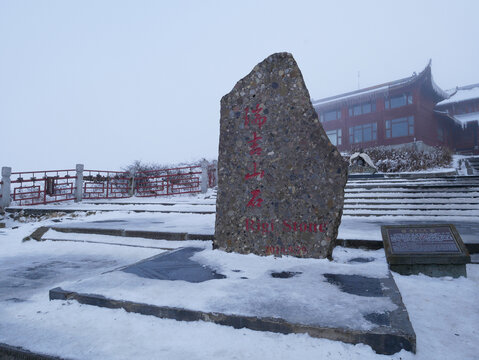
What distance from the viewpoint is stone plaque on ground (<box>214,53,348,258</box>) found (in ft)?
10.3

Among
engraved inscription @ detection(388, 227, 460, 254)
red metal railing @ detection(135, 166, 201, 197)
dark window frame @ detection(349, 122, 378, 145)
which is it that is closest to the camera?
engraved inscription @ detection(388, 227, 460, 254)

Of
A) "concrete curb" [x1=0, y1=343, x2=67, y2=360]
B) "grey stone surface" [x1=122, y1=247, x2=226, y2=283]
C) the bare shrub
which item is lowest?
"concrete curb" [x1=0, y1=343, x2=67, y2=360]

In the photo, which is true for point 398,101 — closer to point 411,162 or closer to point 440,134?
point 440,134

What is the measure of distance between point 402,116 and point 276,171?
24.5m

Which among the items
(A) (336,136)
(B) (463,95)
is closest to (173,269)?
(A) (336,136)

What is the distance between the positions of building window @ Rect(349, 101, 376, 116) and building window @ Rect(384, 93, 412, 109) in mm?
1077

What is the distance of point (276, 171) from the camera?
3.35 meters

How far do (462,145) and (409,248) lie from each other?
29.7m

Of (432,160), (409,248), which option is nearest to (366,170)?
(432,160)

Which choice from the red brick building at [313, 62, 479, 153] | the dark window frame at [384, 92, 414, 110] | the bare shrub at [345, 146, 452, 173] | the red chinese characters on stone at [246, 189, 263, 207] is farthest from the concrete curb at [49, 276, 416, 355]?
the dark window frame at [384, 92, 414, 110]

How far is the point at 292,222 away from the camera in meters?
3.21

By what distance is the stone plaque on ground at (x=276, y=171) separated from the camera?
315cm

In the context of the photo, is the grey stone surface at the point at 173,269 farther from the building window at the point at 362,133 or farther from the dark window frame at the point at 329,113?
the dark window frame at the point at 329,113

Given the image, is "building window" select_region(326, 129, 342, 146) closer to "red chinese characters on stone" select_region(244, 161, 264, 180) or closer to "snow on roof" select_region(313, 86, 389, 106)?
"snow on roof" select_region(313, 86, 389, 106)
